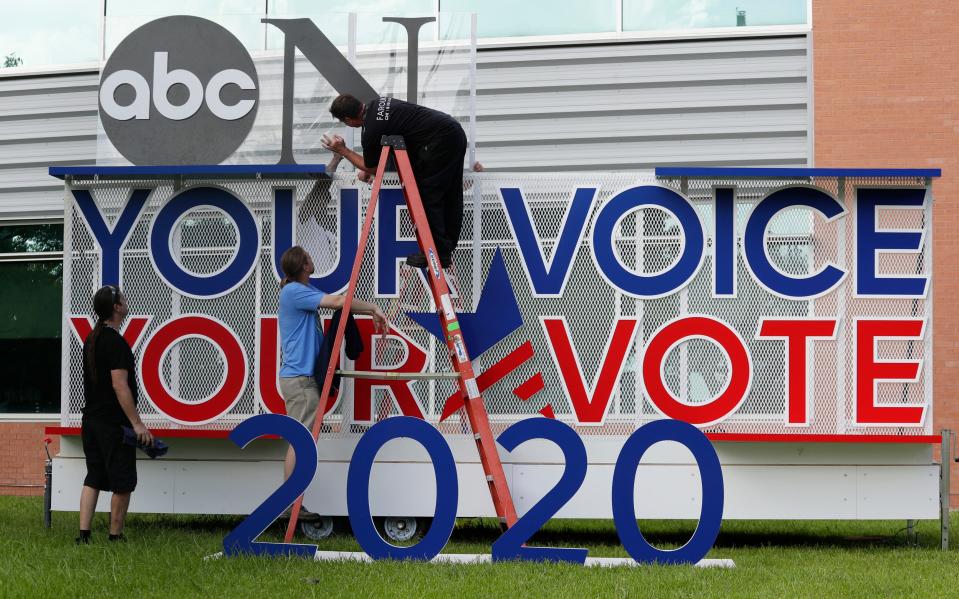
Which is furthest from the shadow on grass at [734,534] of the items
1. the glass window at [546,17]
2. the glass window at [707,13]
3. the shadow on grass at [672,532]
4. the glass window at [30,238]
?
the glass window at [30,238]

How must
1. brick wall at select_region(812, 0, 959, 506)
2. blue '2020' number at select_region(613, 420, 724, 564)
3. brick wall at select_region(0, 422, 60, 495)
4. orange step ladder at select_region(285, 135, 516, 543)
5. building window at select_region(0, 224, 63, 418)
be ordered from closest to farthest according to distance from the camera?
1. blue '2020' number at select_region(613, 420, 724, 564)
2. orange step ladder at select_region(285, 135, 516, 543)
3. brick wall at select_region(812, 0, 959, 506)
4. brick wall at select_region(0, 422, 60, 495)
5. building window at select_region(0, 224, 63, 418)

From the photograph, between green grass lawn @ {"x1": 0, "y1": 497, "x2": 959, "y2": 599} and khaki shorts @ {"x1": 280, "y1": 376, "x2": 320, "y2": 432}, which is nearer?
green grass lawn @ {"x1": 0, "y1": 497, "x2": 959, "y2": 599}

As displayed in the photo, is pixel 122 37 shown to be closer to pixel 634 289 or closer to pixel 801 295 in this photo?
pixel 634 289

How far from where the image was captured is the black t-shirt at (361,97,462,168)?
770 cm

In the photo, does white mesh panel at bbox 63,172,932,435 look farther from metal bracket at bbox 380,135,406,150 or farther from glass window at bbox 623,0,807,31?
glass window at bbox 623,0,807,31

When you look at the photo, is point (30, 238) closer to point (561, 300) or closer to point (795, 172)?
point (561, 300)

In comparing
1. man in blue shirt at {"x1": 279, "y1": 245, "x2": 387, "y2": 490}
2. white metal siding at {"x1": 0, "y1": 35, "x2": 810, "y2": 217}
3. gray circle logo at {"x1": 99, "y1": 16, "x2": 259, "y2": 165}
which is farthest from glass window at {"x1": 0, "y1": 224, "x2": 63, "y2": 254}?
man in blue shirt at {"x1": 279, "y1": 245, "x2": 387, "y2": 490}

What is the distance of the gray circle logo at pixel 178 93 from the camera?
8.82 metres

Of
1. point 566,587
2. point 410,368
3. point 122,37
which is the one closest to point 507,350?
point 410,368

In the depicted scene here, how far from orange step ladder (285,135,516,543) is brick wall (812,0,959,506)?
5846 millimetres

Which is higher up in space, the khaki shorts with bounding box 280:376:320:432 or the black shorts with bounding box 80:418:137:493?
the khaki shorts with bounding box 280:376:320:432

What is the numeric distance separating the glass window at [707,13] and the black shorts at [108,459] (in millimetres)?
7228

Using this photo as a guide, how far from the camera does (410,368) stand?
27.9 feet

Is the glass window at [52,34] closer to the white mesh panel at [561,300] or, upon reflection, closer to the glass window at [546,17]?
the glass window at [546,17]
